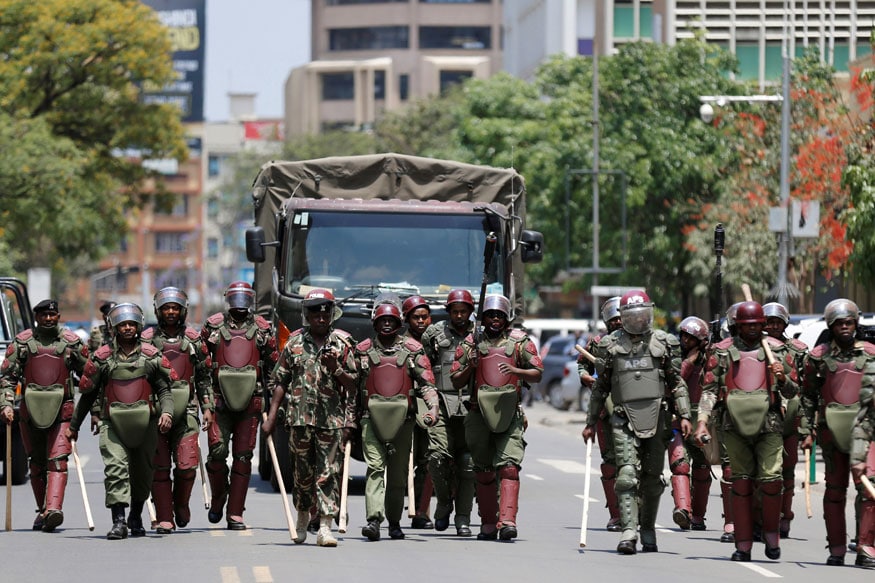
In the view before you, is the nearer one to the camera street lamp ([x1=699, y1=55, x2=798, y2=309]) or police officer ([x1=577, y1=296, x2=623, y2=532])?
police officer ([x1=577, y1=296, x2=623, y2=532])

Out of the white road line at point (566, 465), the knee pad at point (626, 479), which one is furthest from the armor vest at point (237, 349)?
the white road line at point (566, 465)

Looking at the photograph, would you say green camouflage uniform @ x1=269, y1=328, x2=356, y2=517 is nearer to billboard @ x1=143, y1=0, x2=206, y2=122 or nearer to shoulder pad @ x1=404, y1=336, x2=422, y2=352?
shoulder pad @ x1=404, y1=336, x2=422, y2=352

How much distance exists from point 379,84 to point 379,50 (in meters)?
3.95

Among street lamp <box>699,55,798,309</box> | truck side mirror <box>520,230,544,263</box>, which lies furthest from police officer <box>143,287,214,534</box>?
street lamp <box>699,55,798,309</box>

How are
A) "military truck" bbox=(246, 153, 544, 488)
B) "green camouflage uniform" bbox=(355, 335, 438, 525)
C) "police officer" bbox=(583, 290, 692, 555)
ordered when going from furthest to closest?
"military truck" bbox=(246, 153, 544, 488)
"green camouflage uniform" bbox=(355, 335, 438, 525)
"police officer" bbox=(583, 290, 692, 555)

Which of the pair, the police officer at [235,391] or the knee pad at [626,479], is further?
the police officer at [235,391]

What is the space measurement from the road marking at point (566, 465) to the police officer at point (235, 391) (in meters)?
9.34

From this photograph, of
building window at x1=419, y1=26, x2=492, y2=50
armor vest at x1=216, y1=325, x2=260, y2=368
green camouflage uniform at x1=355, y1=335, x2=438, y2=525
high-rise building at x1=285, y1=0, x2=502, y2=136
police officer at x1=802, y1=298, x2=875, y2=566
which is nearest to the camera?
police officer at x1=802, y1=298, x2=875, y2=566

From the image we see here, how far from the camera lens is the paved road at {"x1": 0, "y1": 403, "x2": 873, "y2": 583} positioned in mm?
12477

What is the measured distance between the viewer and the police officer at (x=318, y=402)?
14.1m

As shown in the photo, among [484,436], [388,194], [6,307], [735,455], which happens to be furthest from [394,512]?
[6,307]

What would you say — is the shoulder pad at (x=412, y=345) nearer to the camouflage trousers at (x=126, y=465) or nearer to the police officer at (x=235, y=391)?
the police officer at (x=235, y=391)

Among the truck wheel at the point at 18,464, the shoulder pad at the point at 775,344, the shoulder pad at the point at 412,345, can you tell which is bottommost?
the truck wheel at the point at 18,464

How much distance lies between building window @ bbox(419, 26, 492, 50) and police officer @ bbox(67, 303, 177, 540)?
11925 centimetres
